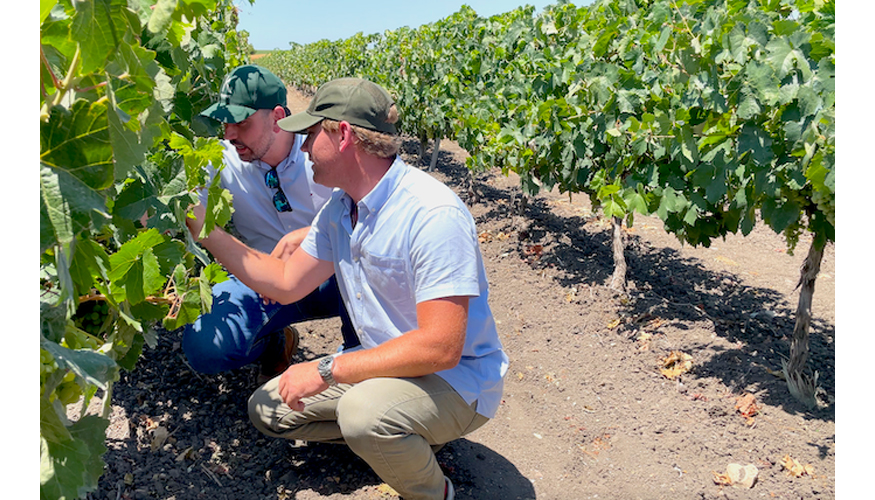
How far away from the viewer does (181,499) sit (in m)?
2.24

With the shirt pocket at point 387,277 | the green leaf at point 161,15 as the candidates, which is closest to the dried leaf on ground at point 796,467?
the shirt pocket at point 387,277

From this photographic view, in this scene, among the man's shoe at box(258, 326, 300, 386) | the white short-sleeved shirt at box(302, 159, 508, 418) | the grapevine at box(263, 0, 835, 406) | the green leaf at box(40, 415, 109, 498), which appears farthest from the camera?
the man's shoe at box(258, 326, 300, 386)

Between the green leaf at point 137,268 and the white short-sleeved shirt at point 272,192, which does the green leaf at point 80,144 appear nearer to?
the green leaf at point 137,268

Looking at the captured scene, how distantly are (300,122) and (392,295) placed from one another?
2.14 feet

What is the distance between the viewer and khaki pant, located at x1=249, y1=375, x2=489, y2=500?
2.04m

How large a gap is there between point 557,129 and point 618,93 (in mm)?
714

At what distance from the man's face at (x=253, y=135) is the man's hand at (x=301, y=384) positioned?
3.81 ft

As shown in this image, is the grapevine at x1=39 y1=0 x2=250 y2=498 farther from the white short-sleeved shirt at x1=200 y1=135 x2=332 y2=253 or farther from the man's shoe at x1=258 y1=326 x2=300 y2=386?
the man's shoe at x1=258 y1=326 x2=300 y2=386

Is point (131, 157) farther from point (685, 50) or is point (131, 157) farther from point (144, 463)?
point (685, 50)

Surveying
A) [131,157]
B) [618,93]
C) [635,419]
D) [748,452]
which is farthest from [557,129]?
[131,157]

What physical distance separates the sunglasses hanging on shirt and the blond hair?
0.85 metres

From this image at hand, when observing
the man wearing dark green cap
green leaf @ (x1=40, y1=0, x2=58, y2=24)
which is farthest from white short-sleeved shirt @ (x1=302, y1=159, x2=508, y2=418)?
green leaf @ (x1=40, y1=0, x2=58, y2=24)

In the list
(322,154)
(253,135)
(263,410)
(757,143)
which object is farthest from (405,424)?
(757,143)

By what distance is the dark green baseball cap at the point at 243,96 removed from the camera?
2.64 meters
